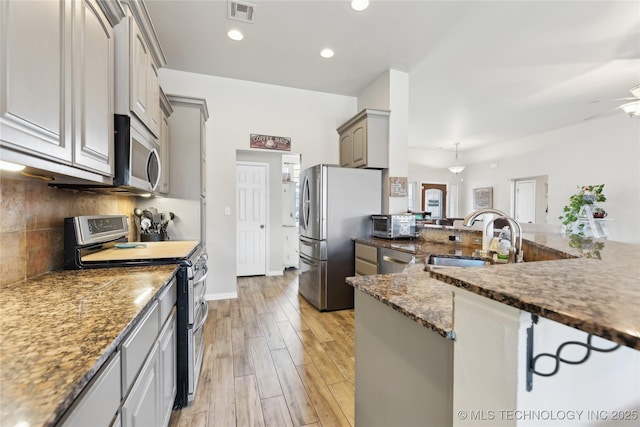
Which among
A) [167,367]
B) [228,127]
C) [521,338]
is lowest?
[167,367]

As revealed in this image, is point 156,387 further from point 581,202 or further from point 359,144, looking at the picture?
point 581,202

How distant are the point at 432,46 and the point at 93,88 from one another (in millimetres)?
3130

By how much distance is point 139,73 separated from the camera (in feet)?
5.38

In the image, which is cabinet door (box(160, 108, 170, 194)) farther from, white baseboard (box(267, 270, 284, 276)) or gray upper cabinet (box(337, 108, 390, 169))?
white baseboard (box(267, 270, 284, 276))

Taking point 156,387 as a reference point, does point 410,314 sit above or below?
above

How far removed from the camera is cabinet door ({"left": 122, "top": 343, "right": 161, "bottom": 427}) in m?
0.87

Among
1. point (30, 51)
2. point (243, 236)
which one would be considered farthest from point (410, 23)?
point (243, 236)

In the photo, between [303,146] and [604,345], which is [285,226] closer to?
[303,146]

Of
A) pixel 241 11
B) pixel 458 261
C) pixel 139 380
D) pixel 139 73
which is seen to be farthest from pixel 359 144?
pixel 139 380

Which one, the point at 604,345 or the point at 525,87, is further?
the point at 525,87

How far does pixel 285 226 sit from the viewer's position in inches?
208

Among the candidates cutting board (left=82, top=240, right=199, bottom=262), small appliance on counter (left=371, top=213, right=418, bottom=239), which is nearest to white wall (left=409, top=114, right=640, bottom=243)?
small appliance on counter (left=371, top=213, right=418, bottom=239)

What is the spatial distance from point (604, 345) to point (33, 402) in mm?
1250

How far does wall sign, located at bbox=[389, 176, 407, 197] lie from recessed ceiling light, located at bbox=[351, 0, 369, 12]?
1812mm
